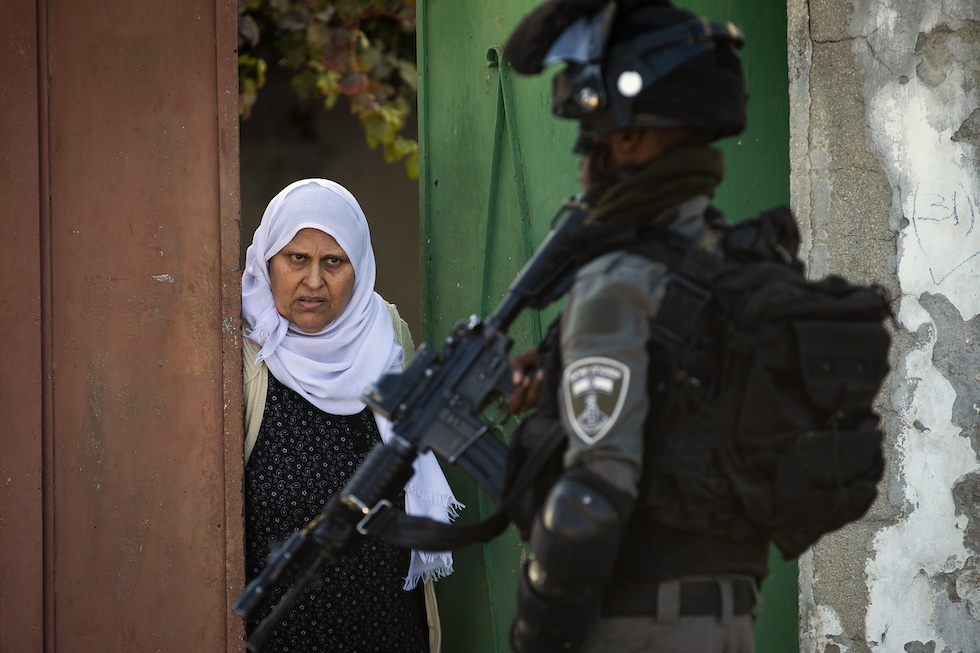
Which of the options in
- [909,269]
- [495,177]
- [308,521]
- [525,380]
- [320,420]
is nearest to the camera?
[525,380]

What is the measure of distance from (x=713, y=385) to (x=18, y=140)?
7.28ft

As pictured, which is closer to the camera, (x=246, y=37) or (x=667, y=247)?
(x=667, y=247)

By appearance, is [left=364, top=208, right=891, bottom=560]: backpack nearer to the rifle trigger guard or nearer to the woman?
the rifle trigger guard

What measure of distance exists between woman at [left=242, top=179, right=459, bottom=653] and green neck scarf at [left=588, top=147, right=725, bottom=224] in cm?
163

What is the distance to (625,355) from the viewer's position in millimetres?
1975

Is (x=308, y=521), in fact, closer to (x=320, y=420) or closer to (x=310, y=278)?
(x=320, y=420)

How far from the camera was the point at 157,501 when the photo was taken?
3500mm

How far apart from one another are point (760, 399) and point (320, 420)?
187cm

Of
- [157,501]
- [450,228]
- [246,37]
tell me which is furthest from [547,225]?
[246,37]

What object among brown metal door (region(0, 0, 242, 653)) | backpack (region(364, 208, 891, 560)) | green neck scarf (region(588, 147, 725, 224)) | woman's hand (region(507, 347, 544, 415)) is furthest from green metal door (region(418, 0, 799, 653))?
Result: backpack (region(364, 208, 891, 560))

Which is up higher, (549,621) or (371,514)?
(371,514)

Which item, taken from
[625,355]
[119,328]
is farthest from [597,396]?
[119,328]

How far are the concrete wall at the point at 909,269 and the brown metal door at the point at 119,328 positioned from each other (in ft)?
5.47

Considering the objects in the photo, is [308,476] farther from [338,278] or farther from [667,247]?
[667,247]
